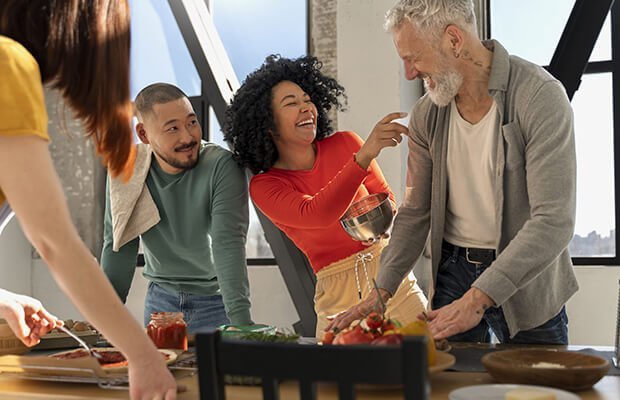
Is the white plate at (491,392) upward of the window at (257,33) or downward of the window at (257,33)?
downward

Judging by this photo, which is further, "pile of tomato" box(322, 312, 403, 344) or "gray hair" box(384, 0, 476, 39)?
"gray hair" box(384, 0, 476, 39)

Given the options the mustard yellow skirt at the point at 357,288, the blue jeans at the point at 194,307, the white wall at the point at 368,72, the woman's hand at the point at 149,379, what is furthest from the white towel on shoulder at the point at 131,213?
the white wall at the point at 368,72

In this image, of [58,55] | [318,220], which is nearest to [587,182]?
[318,220]

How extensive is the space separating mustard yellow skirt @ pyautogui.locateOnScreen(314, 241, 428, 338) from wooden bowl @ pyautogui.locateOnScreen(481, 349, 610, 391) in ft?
3.86

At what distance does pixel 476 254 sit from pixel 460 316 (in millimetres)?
499

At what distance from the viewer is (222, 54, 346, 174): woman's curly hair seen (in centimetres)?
310

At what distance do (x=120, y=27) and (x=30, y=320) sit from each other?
873mm

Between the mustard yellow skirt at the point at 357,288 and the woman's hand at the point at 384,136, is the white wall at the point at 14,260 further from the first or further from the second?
the woman's hand at the point at 384,136

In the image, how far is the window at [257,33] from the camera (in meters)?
6.05

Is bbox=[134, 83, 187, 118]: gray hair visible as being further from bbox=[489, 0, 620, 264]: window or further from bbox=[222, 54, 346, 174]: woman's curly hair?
bbox=[489, 0, 620, 264]: window

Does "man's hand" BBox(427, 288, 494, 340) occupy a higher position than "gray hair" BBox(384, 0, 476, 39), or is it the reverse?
"gray hair" BBox(384, 0, 476, 39)

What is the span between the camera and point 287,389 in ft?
5.67

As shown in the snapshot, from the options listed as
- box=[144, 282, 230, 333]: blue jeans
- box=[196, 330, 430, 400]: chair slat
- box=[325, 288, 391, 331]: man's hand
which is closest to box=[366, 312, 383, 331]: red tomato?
box=[325, 288, 391, 331]: man's hand

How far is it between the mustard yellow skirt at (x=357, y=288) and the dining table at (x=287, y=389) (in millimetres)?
1103
